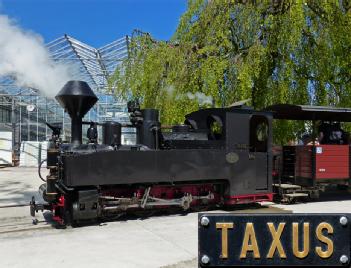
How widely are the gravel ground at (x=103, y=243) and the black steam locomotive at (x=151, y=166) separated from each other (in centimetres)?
43

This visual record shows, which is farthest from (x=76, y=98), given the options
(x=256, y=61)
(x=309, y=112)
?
(x=309, y=112)

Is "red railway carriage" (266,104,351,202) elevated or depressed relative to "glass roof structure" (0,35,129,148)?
depressed

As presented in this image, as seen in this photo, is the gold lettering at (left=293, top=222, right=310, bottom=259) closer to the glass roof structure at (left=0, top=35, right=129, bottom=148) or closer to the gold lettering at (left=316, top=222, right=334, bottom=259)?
the gold lettering at (left=316, top=222, right=334, bottom=259)

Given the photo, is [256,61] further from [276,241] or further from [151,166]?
[276,241]

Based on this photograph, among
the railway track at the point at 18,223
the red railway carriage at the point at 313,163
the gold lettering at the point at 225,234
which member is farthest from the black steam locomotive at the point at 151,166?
the gold lettering at the point at 225,234

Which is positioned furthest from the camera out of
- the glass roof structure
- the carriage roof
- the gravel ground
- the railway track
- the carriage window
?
the glass roof structure

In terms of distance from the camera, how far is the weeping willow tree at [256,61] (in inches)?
460

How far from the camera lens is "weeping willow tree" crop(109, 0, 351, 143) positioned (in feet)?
38.3

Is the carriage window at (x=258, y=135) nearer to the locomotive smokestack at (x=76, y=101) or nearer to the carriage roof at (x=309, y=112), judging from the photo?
the carriage roof at (x=309, y=112)

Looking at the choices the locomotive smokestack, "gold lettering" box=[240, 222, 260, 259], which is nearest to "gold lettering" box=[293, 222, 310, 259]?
"gold lettering" box=[240, 222, 260, 259]

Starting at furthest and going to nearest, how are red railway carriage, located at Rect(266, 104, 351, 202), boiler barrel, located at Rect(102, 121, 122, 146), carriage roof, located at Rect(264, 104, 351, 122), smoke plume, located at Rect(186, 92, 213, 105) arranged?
smoke plume, located at Rect(186, 92, 213, 105)
red railway carriage, located at Rect(266, 104, 351, 202)
carriage roof, located at Rect(264, 104, 351, 122)
boiler barrel, located at Rect(102, 121, 122, 146)

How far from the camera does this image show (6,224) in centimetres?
852

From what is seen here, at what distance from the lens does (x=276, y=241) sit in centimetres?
125

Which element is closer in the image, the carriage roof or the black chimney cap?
the black chimney cap
